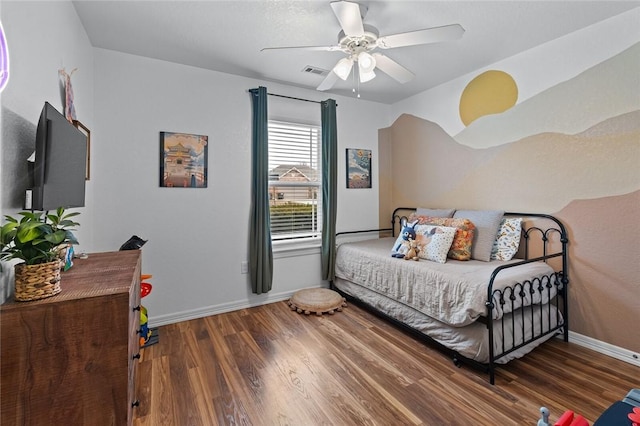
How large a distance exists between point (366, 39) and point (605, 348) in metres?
2.88

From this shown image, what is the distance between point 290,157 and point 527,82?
96.2 inches

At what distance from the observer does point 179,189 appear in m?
2.75

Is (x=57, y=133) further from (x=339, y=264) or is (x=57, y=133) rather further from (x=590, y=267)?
(x=590, y=267)

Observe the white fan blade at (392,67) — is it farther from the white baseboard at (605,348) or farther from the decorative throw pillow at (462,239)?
the white baseboard at (605,348)

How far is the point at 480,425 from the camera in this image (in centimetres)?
148

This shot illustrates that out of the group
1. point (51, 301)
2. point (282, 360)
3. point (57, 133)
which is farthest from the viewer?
point (282, 360)

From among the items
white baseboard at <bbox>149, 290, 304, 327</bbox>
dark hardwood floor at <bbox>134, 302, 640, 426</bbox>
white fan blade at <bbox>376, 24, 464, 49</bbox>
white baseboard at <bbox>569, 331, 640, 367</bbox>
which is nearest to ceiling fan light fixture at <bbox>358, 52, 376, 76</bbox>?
white fan blade at <bbox>376, 24, 464, 49</bbox>

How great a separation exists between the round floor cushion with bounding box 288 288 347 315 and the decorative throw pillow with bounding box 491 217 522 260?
1.58 m

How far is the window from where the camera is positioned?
131 inches

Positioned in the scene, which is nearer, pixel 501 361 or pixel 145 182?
pixel 501 361

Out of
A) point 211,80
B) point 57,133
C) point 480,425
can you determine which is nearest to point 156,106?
point 211,80

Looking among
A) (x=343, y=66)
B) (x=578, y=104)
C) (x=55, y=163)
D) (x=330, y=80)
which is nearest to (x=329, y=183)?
(x=330, y=80)

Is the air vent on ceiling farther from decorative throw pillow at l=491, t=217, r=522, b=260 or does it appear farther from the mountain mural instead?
decorative throw pillow at l=491, t=217, r=522, b=260

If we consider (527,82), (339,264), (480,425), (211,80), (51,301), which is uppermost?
(211,80)
